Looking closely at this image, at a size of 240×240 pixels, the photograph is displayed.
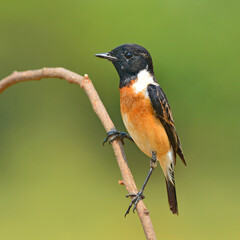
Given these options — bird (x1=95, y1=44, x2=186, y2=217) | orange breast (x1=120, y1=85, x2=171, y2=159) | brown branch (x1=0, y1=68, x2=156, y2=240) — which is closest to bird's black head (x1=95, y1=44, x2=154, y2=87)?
bird (x1=95, y1=44, x2=186, y2=217)

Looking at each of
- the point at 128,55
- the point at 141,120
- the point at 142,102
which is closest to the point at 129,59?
the point at 128,55

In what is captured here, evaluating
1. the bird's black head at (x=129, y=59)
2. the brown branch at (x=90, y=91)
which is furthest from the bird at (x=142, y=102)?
the brown branch at (x=90, y=91)

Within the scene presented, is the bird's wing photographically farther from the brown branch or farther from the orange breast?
the brown branch

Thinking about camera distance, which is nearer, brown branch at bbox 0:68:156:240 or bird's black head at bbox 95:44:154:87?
brown branch at bbox 0:68:156:240

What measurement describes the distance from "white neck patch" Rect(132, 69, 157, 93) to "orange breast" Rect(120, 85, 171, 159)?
28 mm

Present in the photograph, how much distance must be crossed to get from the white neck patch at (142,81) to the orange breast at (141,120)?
0.09 ft

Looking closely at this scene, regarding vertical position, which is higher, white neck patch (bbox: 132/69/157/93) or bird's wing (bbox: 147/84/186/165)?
white neck patch (bbox: 132/69/157/93)

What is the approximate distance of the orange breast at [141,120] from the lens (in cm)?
338

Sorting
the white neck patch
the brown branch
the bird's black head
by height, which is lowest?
the brown branch

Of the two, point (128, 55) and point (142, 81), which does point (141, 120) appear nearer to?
point (142, 81)

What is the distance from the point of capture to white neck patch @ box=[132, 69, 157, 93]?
3.39 m

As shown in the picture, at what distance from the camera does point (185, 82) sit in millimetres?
6660

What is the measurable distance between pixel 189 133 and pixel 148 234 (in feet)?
15.9

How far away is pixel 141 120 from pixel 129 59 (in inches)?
16.2
